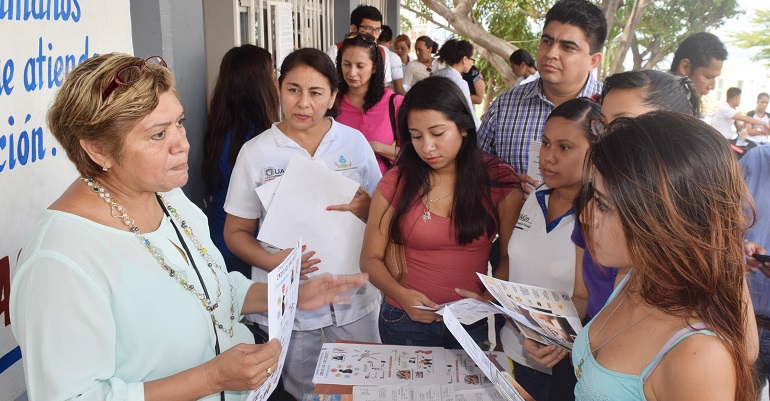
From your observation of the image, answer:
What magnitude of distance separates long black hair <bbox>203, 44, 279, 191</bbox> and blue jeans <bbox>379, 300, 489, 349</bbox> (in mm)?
1206

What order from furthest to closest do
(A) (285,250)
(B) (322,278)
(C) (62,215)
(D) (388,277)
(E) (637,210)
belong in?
1. (A) (285,250)
2. (D) (388,277)
3. (B) (322,278)
4. (C) (62,215)
5. (E) (637,210)

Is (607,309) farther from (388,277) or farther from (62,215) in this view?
(62,215)

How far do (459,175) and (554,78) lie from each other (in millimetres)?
817

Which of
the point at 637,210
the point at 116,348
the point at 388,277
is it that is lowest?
the point at 388,277

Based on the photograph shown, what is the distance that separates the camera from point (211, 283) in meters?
1.52

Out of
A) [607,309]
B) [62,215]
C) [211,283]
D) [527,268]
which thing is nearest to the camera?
[62,215]

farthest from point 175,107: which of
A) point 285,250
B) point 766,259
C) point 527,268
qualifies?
point 766,259

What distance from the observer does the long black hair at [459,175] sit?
7.07ft

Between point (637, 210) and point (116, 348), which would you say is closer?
point (637, 210)

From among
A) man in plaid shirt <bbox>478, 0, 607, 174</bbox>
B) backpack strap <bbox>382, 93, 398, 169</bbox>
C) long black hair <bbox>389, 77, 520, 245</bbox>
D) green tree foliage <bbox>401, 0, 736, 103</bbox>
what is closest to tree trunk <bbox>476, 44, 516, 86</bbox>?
green tree foliage <bbox>401, 0, 736, 103</bbox>

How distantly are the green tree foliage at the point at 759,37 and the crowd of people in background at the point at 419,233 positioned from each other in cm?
607

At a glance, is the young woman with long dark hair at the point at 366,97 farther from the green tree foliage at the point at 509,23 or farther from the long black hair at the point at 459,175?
the green tree foliage at the point at 509,23

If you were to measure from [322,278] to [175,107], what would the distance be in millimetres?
656

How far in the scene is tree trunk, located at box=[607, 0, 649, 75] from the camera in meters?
7.72
